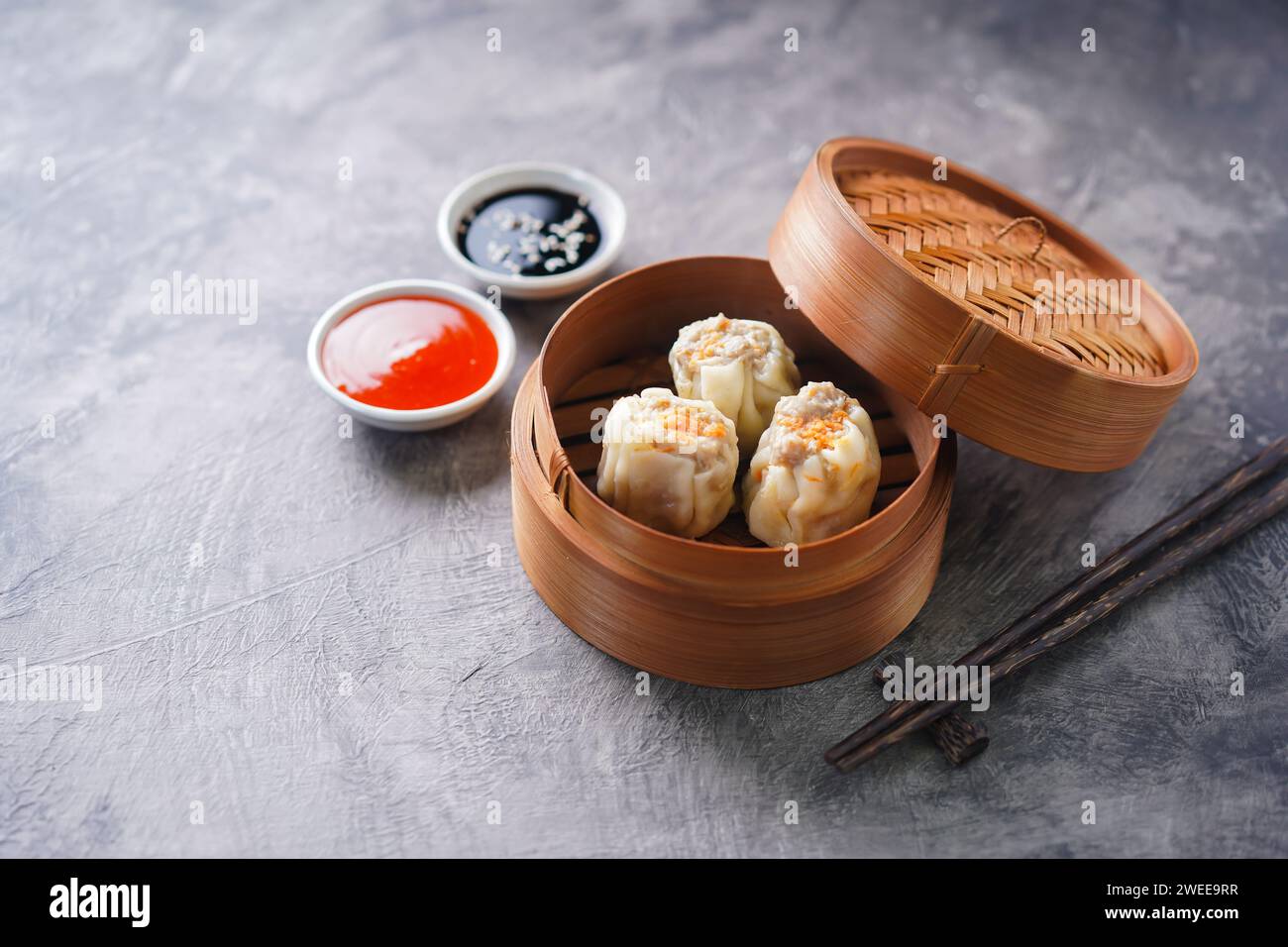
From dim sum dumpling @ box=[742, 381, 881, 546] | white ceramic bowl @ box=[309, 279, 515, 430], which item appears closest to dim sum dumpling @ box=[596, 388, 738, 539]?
dim sum dumpling @ box=[742, 381, 881, 546]

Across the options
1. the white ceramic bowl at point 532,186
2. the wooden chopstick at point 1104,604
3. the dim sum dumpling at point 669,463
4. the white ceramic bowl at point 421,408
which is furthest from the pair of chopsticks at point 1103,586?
the white ceramic bowl at point 532,186

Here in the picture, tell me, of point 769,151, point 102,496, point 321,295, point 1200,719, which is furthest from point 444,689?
point 769,151

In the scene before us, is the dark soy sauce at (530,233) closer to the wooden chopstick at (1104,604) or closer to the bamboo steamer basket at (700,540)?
the bamboo steamer basket at (700,540)

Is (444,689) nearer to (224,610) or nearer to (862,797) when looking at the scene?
(224,610)

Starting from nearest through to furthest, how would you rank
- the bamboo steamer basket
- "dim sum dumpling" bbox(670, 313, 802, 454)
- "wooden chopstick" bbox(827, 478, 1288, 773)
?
the bamboo steamer basket, "wooden chopstick" bbox(827, 478, 1288, 773), "dim sum dumpling" bbox(670, 313, 802, 454)

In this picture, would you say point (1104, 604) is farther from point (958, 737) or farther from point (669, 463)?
point (669, 463)

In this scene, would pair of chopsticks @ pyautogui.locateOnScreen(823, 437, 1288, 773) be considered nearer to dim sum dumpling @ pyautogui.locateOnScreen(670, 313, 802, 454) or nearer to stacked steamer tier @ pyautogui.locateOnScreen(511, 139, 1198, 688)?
stacked steamer tier @ pyautogui.locateOnScreen(511, 139, 1198, 688)

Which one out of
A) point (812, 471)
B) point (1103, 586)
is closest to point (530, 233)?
point (812, 471)
